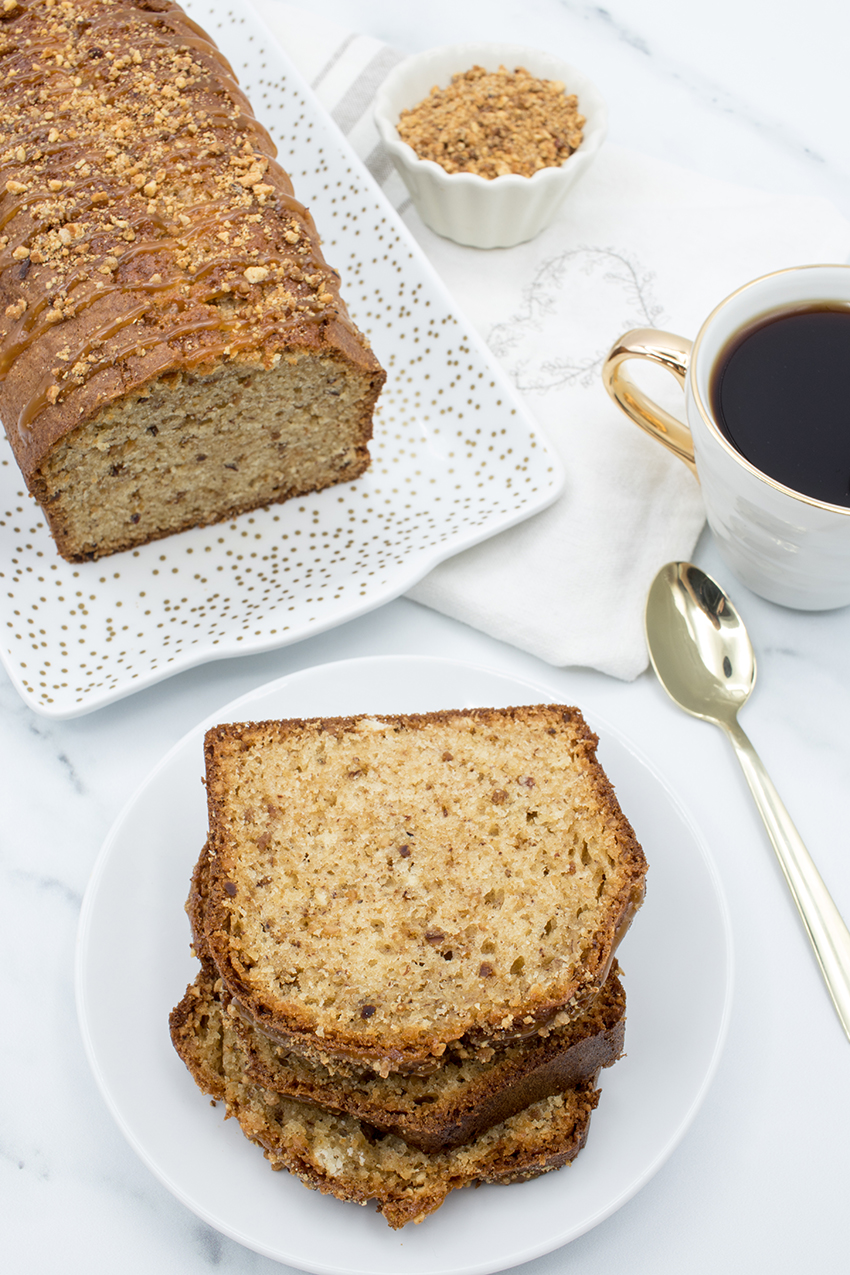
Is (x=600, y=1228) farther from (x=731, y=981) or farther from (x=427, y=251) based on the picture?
(x=427, y=251)

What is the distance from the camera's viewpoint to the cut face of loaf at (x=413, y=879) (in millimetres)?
1794

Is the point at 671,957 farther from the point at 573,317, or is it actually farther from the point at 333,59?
the point at 333,59

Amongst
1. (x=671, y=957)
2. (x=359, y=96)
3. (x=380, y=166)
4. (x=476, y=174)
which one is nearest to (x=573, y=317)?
(x=476, y=174)

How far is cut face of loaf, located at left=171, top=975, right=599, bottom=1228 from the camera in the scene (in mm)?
1771

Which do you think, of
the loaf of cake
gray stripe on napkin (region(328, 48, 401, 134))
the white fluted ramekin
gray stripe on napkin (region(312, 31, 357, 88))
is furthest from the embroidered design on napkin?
gray stripe on napkin (region(312, 31, 357, 88))

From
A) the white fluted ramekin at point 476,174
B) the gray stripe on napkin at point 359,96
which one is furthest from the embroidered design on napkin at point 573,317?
the gray stripe on napkin at point 359,96

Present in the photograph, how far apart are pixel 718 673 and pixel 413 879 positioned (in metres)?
0.96

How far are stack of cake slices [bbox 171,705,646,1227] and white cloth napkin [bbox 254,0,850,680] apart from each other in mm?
483

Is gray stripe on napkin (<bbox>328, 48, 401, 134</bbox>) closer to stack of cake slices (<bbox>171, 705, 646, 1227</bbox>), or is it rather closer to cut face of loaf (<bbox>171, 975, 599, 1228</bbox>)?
stack of cake slices (<bbox>171, 705, 646, 1227</bbox>)

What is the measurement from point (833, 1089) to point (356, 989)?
3.45ft

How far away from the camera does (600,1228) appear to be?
2010 millimetres

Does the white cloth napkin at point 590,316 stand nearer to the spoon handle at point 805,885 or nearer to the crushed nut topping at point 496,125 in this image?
the crushed nut topping at point 496,125

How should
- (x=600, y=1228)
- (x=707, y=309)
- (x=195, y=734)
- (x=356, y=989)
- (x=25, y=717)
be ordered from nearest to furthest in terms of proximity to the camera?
(x=356, y=989) < (x=600, y=1228) < (x=195, y=734) < (x=25, y=717) < (x=707, y=309)

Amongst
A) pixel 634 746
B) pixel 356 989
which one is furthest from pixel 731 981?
pixel 356 989
